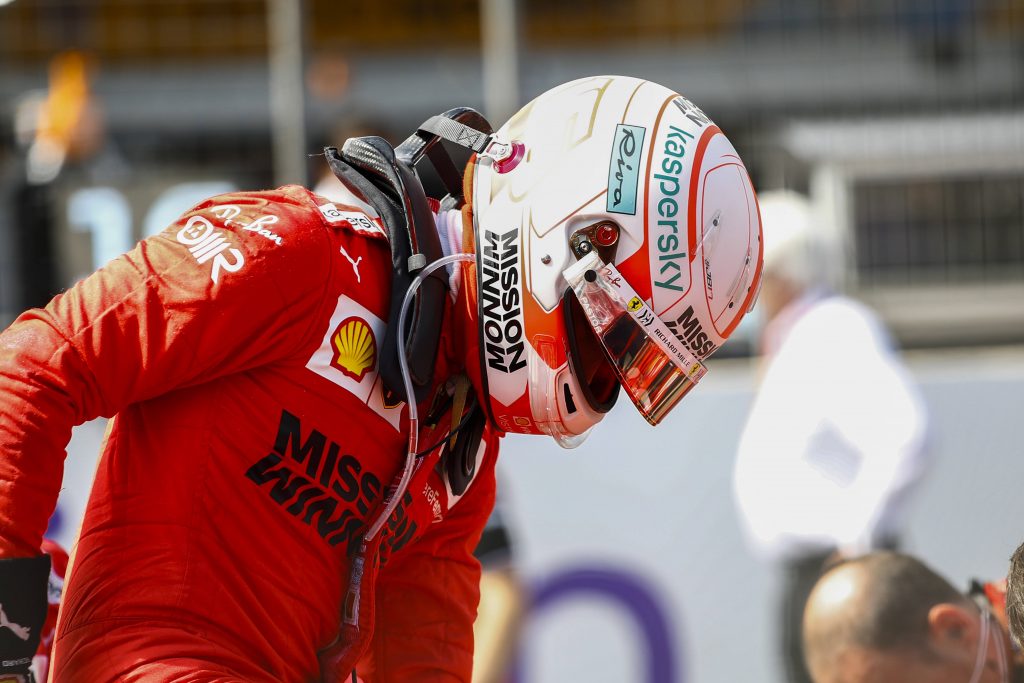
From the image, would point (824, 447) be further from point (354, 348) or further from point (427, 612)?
point (354, 348)

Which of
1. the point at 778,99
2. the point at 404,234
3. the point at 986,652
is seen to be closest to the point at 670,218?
the point at 404,234

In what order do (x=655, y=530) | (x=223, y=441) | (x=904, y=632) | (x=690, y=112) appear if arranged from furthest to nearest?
1. (x=655, y=530)
2. (x=904, y=632)
3. (x=690, y=112)
4. (x=223, y=441)

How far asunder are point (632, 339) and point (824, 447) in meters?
2.43

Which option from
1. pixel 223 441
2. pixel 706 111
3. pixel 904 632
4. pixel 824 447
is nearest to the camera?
pixel 223 441

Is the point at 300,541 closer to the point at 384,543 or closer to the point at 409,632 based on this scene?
the point at 384,543

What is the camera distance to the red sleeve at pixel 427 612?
90.1 inches

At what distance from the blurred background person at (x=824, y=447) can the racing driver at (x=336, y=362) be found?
7.25 feet

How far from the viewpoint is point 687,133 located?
2.10m

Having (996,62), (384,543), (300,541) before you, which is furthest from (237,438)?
(996,62)

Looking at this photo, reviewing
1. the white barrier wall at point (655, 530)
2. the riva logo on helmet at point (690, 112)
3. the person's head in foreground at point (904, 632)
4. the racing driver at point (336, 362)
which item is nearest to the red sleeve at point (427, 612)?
the racing driver at point (336, 362)

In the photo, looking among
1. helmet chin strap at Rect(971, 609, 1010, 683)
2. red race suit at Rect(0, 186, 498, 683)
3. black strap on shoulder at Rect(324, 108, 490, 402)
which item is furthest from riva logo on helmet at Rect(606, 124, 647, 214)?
helmet chin strap at Rect(971, 609, 1010, 683)

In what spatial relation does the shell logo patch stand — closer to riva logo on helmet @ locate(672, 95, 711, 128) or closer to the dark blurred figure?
riva logo on helmet @ locate(672, 95, 711, 128)

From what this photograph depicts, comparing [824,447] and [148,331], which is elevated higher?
[148,331]

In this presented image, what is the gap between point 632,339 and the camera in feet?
6.80
